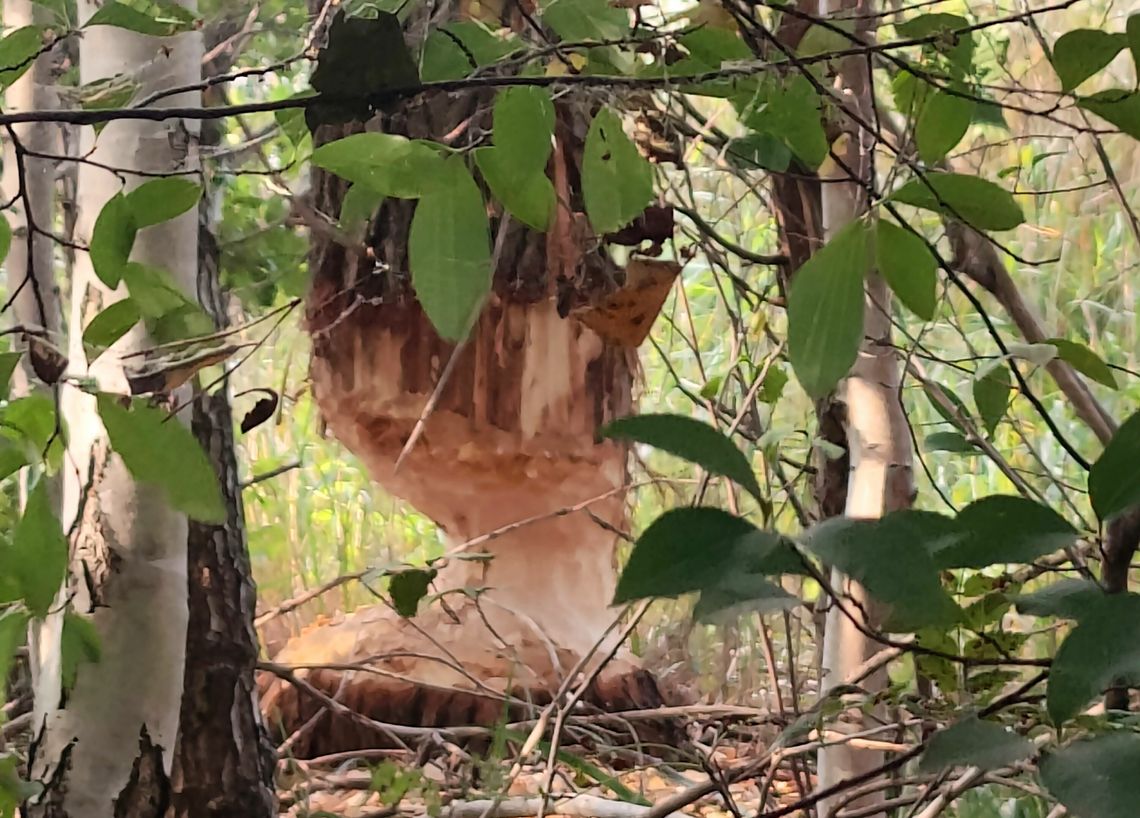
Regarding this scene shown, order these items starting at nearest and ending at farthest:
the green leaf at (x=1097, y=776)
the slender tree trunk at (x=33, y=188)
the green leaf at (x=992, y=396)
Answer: the green leaf at (x=1097, y=776) < the green leaf at (x=992, y=396) < the slender tree trunk at (x=33, y=188)

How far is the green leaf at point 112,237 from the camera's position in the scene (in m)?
0.37

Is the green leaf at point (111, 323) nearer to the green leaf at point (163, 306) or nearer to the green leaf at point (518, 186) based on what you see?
the green leaf at point (163, 306)

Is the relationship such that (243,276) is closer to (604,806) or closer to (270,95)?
(270,95)

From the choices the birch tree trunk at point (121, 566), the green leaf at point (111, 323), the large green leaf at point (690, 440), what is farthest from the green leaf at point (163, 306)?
the large green leaf at point (690, 440)

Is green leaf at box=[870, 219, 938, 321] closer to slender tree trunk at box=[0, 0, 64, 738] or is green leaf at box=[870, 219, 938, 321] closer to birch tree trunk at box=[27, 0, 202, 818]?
birch tree trunk at box=[27, 0, 202, 818]

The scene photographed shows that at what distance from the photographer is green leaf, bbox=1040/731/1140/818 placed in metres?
0.23

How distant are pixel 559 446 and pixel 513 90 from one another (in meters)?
0.70

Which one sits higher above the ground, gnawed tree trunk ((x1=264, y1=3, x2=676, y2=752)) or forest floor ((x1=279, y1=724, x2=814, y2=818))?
gnawed tree trunk ((x1=264, y1=3, x2=676, y2=752))

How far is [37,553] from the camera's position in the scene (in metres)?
0.37

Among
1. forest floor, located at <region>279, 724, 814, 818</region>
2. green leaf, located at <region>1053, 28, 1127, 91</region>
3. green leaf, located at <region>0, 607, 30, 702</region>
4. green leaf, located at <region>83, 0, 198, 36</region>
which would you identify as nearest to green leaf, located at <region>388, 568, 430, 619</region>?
forest floor, located at <region>279, 724, 814, 818</region>

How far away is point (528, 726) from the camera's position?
79 cm

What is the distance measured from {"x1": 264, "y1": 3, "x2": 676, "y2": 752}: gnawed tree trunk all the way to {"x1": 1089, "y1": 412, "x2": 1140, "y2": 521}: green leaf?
60cm

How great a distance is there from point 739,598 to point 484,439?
721 mm

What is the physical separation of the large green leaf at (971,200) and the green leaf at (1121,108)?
5 centimetres
